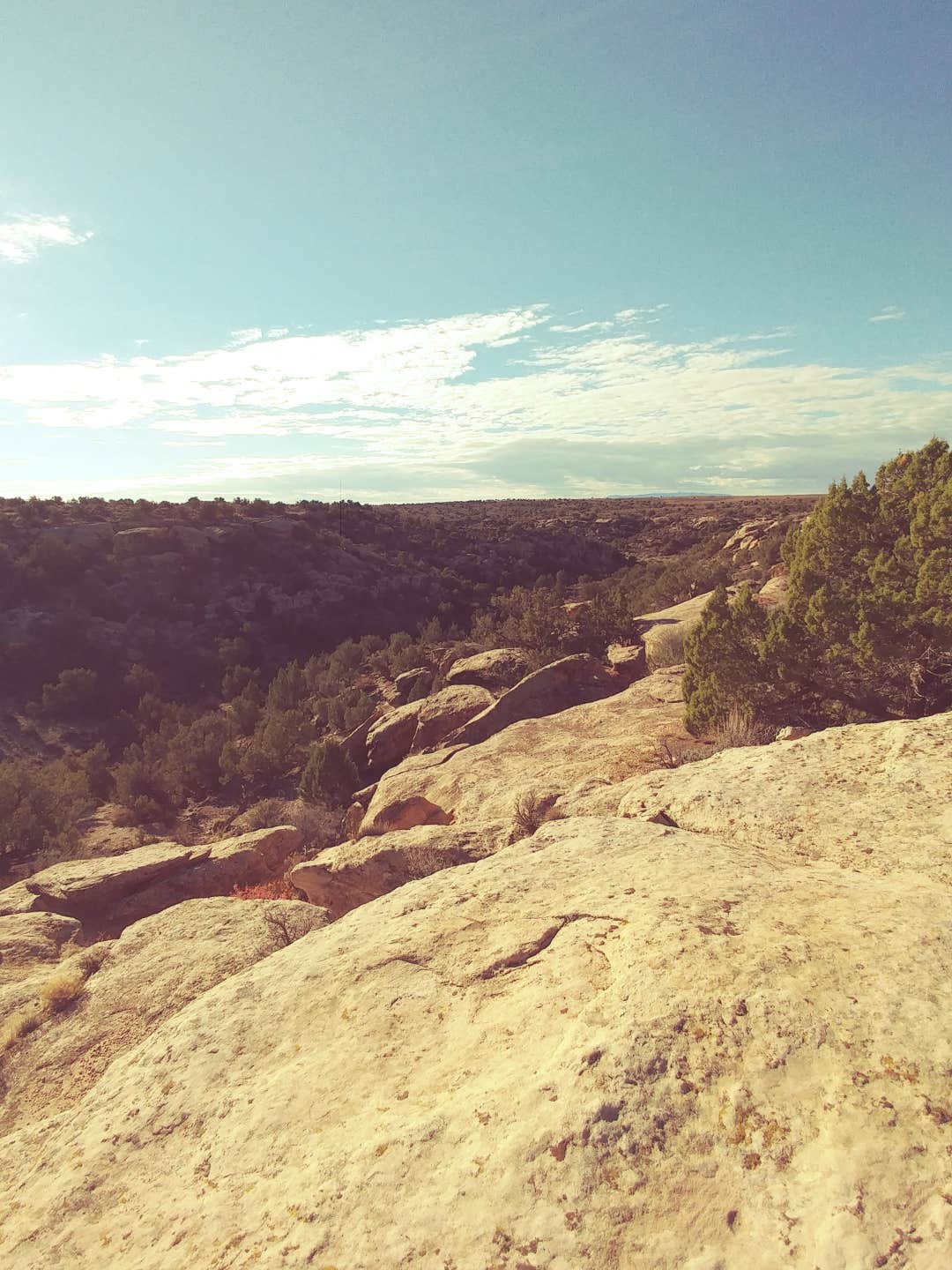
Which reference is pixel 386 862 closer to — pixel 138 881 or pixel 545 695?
pixel 138 881

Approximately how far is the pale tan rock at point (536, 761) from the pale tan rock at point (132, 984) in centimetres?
295

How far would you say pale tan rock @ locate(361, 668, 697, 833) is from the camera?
979 cm

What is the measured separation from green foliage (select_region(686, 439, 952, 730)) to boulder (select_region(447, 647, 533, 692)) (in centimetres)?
639

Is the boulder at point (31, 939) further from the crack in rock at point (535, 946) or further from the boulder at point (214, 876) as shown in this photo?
the crack in rock at point (535, 946)

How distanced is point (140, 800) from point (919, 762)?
17.2 meters

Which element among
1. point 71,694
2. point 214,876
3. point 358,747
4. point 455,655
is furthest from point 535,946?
point 71,694

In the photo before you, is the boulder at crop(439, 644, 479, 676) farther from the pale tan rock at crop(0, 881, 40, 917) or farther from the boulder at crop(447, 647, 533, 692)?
the pale tan rock at crop(0, 881, 40, 917)

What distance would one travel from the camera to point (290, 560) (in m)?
42.4

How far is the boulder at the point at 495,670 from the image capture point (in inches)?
715

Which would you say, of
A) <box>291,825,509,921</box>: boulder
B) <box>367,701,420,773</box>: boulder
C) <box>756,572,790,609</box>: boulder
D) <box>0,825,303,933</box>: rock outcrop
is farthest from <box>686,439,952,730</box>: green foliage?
<box>0,825,303,933</box>: rock outcrop

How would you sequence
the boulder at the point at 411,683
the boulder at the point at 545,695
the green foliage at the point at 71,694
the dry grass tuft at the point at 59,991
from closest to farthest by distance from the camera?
the dry grass tuft at the point at 59,991, the boulder at the point at 545,695, the boulder at the point at 411,683, the green foliage at the point at 71,694

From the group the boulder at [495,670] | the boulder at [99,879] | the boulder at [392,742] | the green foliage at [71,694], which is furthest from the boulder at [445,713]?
the green foliage at [71,694]

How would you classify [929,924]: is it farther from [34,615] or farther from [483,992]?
[34,615]

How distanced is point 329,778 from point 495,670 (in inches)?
216
